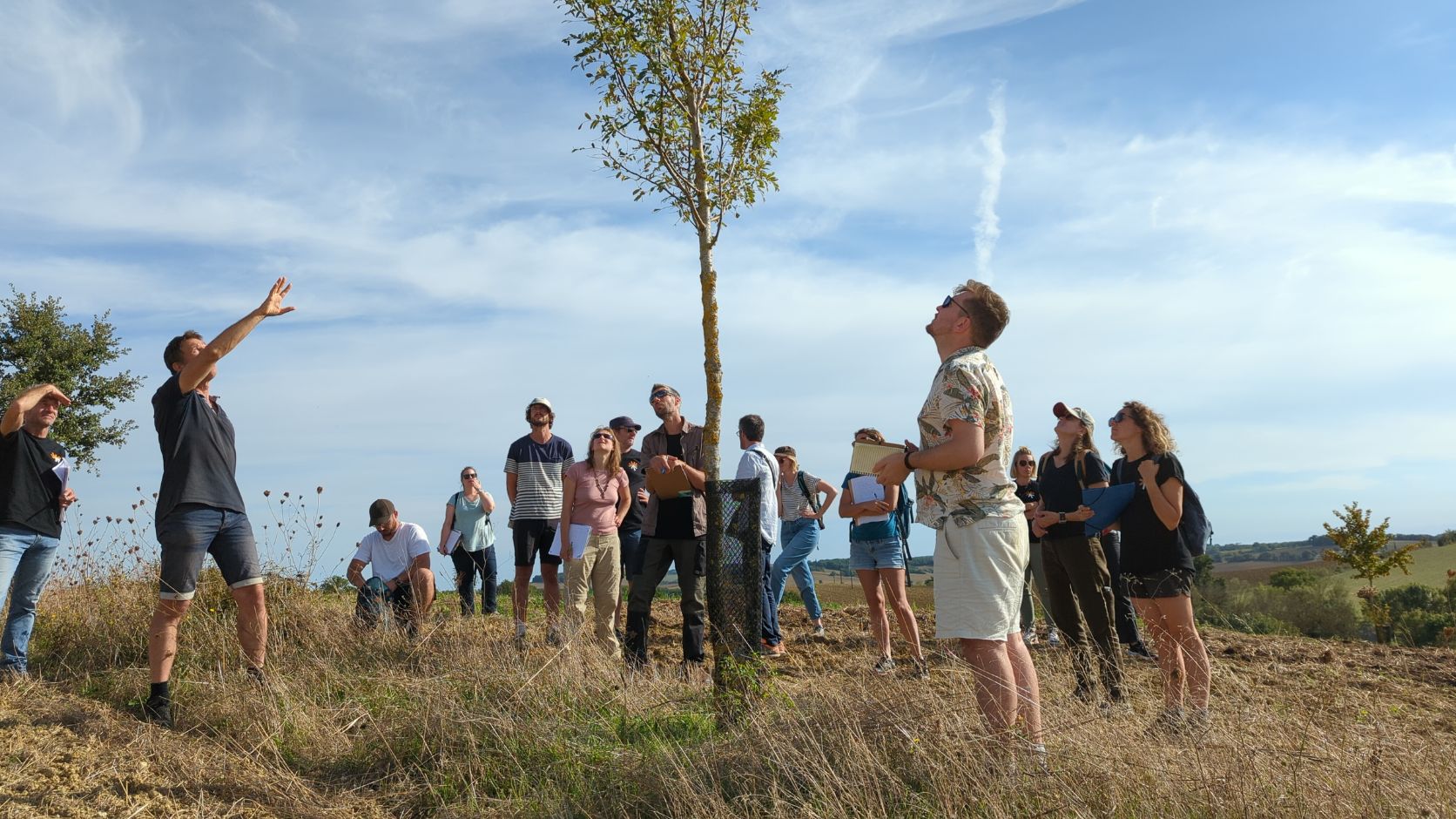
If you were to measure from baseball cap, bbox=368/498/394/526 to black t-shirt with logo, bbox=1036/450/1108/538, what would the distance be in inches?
218

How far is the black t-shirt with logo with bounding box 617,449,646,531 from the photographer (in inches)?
345

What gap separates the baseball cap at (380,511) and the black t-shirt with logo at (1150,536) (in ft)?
20.0

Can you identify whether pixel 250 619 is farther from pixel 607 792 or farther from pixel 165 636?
pixel 607 792

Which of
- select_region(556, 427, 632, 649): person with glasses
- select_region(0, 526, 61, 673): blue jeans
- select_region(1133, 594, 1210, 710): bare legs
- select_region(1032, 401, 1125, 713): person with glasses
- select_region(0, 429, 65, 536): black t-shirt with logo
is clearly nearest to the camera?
select_region(1133, 594, 1210, 710): bare legs

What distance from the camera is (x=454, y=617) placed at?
788cm

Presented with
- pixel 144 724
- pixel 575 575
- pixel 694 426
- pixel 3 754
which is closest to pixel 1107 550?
pixel 694 426

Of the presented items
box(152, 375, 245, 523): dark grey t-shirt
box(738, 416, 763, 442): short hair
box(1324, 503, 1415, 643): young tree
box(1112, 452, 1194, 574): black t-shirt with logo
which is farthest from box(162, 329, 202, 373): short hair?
box(1324, 503, 1415, 643): young tree

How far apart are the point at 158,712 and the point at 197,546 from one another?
38.2 inches

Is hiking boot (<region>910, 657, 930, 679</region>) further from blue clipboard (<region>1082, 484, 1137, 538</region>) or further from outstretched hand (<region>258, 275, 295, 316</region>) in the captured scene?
outstretched hand (<region>258, 275, 295, 316</region>)

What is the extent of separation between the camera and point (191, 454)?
5.55 meters

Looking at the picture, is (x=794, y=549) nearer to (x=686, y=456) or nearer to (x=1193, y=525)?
Result: (x=686, y=456)

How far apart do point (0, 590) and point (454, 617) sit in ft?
9.71

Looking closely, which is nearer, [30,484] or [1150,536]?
[1150,536]

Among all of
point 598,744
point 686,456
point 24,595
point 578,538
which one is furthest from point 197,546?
point 686,456
